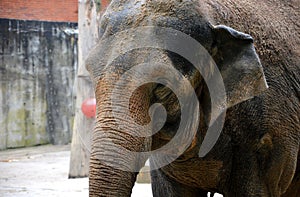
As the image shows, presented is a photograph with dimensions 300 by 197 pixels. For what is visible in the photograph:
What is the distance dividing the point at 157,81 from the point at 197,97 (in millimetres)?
347

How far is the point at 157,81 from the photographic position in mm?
3604

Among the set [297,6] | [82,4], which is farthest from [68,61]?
[297,6]

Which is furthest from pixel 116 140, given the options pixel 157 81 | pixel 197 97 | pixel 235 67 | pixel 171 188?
pixel 171 188

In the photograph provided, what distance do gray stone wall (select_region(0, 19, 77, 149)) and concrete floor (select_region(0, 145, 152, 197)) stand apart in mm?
621

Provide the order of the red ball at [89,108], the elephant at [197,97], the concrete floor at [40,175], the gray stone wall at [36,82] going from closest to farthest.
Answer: the elephant at [197,97] < the concrete floor at [40,175] < the red ball at [89,108] < the gray stone wall at [36,82]

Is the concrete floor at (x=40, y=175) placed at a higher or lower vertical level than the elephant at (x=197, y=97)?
lower

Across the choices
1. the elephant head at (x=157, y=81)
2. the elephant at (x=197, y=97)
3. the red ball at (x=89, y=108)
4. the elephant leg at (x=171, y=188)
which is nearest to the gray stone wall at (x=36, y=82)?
the red ball at (x=89, y=108)

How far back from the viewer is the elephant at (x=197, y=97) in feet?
11.1

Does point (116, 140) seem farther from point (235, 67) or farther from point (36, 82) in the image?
point (36, 82)

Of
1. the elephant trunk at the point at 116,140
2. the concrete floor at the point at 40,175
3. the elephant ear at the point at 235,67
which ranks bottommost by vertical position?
the concrete floor at the point at 40,175

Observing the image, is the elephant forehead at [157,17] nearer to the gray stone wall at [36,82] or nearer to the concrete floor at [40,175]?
the concrete floor at [40,175]

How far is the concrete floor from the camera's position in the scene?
9188mm

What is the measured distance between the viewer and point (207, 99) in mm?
3941

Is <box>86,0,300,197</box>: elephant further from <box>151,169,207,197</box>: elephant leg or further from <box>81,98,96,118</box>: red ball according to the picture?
<box>81,98,96,118</box>: red ball
